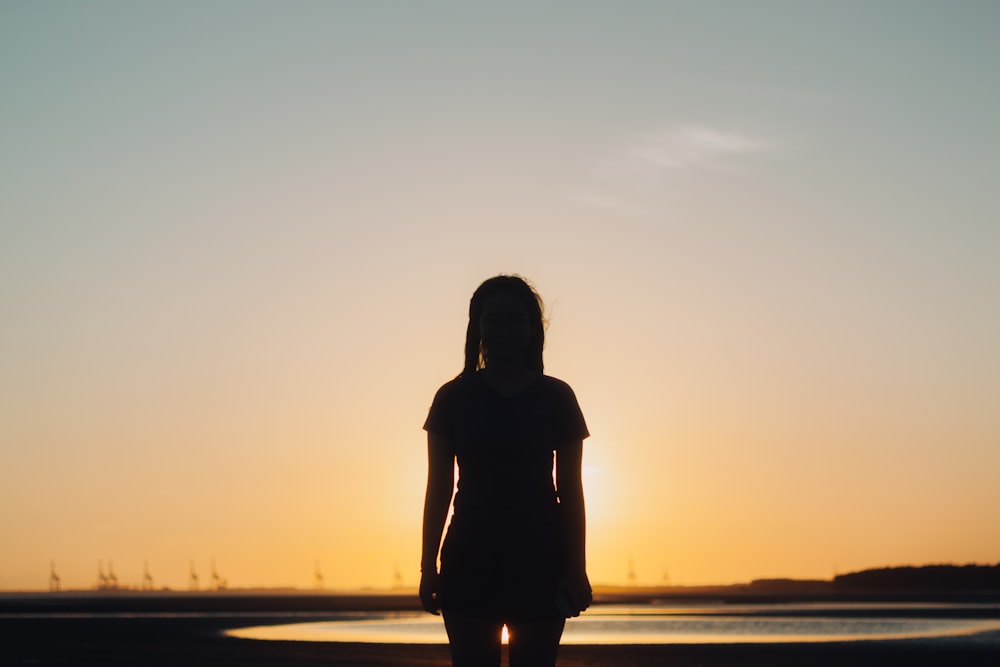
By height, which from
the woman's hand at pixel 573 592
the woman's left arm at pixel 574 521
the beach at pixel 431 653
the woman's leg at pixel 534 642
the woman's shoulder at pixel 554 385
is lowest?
the beach at pixel 431 653

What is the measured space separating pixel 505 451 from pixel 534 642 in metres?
0.82

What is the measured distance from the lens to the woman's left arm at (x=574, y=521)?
208 inches

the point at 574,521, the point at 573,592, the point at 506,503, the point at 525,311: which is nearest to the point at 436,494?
the point at 506,503

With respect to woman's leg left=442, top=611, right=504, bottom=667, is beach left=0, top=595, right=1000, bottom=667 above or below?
below

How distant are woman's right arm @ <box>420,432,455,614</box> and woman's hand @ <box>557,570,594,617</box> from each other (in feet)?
1.85

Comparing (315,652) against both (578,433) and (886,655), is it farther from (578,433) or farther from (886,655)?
(578,433)

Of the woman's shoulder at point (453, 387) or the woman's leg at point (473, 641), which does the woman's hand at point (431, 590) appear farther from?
the woman's shoulder at point (453, 387)

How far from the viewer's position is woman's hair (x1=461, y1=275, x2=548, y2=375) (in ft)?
18.0

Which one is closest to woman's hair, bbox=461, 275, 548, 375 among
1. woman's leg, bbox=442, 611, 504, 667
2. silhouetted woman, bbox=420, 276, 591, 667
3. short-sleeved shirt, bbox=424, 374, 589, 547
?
silhouetted woman, bbox=420, 276, 591, 667

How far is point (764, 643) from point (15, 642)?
19.1m

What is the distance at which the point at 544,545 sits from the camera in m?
5.25

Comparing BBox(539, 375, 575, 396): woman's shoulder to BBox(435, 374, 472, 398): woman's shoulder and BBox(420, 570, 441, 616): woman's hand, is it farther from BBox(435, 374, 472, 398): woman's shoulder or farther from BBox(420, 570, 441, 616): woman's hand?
BBox(420, 570, 441, 616): woman's hand

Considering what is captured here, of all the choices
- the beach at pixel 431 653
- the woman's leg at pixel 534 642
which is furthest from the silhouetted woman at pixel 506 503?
the beach at pixel 431 653

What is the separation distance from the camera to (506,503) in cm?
525
